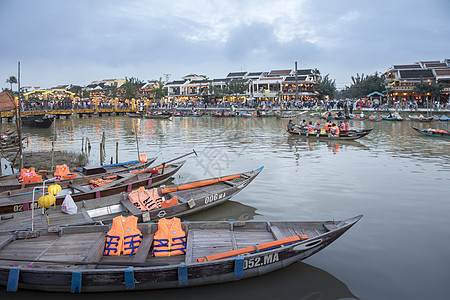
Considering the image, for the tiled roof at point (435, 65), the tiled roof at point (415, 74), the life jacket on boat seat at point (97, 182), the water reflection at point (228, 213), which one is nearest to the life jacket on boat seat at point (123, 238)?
the water reflection at point (228, 213)

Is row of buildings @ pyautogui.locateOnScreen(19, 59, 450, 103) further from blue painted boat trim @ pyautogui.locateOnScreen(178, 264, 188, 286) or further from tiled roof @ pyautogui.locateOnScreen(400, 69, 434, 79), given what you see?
blue painted boat trim @ pyautogui.locateOnScreen(178, 264, 188, 286)

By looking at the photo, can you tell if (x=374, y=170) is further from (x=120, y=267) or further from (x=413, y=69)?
(x=413, y=69)

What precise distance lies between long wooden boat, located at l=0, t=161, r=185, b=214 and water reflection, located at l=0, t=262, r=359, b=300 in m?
2.99

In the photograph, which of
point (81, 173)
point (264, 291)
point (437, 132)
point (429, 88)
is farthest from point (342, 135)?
point (429, 88)

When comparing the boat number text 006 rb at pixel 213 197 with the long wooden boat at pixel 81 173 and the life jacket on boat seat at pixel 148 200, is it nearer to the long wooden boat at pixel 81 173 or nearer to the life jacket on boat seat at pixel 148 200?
the life jacket on boat seat at pixel 148 200

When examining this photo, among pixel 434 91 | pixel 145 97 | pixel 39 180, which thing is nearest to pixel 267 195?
pixel 39 180

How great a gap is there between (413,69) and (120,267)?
178 ft

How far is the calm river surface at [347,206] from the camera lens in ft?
20.2

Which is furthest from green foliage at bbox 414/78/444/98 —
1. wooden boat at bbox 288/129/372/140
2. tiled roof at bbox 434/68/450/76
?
wooden boat at bbox 288/129/372/140

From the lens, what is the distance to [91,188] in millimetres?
10297

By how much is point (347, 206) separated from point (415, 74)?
46.3 m

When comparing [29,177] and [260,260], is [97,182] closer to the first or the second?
[29,177]

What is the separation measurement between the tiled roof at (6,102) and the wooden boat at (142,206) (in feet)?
19.6

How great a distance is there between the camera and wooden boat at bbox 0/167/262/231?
24.9 ft
